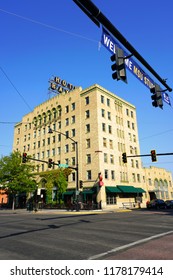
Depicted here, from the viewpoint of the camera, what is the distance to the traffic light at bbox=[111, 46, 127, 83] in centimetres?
736

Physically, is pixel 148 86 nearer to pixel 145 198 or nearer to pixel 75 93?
pixel 75 93

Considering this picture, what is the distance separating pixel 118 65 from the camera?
7.36m

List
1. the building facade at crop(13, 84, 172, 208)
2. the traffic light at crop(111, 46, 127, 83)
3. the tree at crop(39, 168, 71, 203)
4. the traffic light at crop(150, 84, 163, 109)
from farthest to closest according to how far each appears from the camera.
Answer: the tree at crop(39, 168, 71, 203), the building facade at crop(13, 84, 172, 208), the traffic light at crop(150, 84, 163, 109), the traffic light at crop(111, 46, 127, 83)

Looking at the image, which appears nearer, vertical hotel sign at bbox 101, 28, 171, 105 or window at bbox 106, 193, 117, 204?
vertical hotel sign at bbox 101, 28, 171, 105

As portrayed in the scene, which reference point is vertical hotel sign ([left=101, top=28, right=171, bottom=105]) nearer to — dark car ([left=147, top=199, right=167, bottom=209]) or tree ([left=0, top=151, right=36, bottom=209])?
dark car ([left=147, top=199, right=167, bottom=209])

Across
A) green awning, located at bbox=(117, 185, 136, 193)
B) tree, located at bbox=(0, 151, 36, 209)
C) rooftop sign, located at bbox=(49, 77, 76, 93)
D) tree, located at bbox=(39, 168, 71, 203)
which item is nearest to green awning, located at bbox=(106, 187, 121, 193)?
green awning, located at bbox=(117, 185, 136, 193)

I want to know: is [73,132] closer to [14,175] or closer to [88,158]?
[88,158]

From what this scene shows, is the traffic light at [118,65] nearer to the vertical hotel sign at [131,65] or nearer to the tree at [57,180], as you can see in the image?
the vertical hotel sign at [131,65]

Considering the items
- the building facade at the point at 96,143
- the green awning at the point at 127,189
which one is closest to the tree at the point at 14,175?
the building facade at the point at 96,143

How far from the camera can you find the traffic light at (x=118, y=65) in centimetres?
736

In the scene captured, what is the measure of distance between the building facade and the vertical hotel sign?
2619 cm

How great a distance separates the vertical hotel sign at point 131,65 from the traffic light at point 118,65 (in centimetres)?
17

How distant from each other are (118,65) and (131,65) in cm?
127

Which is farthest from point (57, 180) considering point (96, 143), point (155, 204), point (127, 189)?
point (155, 204)
